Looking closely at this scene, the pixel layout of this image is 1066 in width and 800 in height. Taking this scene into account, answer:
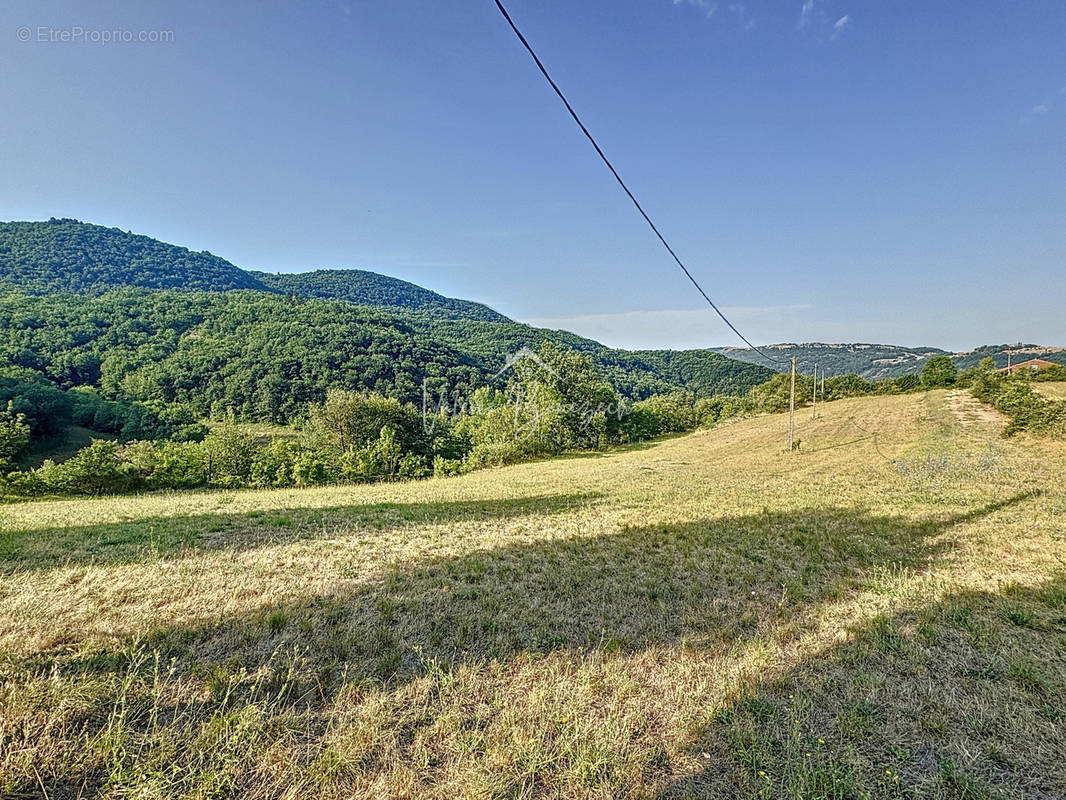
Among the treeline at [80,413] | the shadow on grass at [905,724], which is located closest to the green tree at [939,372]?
the shadow on grass at [905,724]

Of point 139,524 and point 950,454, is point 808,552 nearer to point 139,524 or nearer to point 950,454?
point 139,524

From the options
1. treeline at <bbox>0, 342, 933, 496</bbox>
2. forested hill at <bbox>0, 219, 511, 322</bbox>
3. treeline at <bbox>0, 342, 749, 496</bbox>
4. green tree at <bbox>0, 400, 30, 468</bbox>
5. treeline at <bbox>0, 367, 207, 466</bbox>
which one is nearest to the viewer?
treeline at <bbox>0, 342, 749, 496</bbox>

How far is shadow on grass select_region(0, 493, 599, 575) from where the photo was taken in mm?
7492

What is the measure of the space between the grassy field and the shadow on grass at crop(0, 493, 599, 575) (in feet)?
0.43

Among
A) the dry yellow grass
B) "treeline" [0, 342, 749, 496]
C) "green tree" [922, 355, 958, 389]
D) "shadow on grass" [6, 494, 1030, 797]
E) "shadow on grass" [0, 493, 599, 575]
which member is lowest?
"treeline" [0, 342, 749, 496]

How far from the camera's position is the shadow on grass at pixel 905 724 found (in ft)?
9.62

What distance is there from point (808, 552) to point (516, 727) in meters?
7.69

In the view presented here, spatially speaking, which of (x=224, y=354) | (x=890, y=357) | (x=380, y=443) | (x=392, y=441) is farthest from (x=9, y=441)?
(x=890, y=357)

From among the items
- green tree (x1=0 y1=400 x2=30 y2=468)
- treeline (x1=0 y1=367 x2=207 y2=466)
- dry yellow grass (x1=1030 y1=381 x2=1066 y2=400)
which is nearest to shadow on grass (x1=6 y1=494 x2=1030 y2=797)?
dry yellow grass (x1=1030 y1=381 x2=1066 y2=400)

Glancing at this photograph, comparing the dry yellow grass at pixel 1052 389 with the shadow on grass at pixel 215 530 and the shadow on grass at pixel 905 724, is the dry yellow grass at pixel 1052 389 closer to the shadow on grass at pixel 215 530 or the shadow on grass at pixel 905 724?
the shadow on grass at pixel 215 530

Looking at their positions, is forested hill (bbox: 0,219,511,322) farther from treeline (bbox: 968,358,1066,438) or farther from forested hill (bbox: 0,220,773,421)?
treeline (bbox: 968,358,1066,438)

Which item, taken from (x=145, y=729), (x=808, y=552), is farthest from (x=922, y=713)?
(x=145, y=729)

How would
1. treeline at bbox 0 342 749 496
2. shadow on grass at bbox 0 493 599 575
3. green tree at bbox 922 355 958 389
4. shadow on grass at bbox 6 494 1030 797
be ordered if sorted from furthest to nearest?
green tree at bbox 922 355 958 389 → treeline at bbox 0 342 749 496 → shadow on grass at bbox 0 493 599 575 → shadow on grass at bbox 6 494 1030 797

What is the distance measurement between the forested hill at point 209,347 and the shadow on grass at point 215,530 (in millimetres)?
71786
